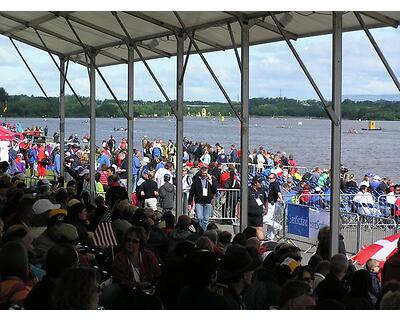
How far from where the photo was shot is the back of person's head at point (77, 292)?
10.9ft

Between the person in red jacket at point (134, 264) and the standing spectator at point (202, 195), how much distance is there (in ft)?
23.5

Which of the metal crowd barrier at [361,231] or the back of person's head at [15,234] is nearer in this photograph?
the back of person's head at [15,234]

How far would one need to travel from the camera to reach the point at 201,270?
3982 millimetres

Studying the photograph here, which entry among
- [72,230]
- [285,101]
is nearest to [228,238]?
[72,230]

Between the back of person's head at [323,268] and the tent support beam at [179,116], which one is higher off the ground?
the tent support beam at [179,116]

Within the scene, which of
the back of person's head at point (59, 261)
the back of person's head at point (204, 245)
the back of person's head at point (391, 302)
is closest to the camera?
the back of person's head at point (391, 302)

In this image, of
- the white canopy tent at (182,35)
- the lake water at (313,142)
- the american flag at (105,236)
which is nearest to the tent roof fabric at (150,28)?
the white canopy tent at (182,35)

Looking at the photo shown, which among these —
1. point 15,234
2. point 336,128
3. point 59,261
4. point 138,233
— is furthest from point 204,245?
point 336,128

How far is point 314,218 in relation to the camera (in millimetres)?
11750

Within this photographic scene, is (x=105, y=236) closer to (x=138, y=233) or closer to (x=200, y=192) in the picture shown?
(x=138, y=233)

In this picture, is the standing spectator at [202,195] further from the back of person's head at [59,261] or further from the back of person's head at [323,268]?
the back of person's head at [59,261]
